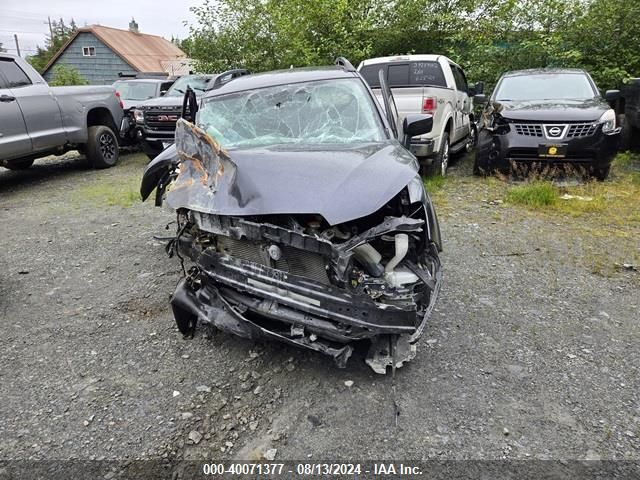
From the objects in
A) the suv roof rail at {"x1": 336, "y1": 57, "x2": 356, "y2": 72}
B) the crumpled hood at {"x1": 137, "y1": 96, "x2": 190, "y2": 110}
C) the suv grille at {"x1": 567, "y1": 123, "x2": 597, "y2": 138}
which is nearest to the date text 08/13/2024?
the suv roof rail at {"x1": 336, "y1": 57, "x2": 356, "y2": 72}

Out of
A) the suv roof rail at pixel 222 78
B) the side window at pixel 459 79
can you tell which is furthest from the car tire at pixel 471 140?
the suv roof rail at pixel 222 78

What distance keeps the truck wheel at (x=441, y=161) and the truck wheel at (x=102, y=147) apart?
6.40 m

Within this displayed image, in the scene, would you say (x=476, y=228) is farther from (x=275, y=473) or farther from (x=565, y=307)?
(x=275, y=473)

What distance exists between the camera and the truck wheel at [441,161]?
7610 mm

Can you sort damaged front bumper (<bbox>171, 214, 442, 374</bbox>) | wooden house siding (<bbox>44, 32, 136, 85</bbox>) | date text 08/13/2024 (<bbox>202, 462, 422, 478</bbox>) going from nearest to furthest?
1. date text 08/13/2024 (<bbox>202, 462, 422, 478</bbox>)
2. damaged front bumper (<bbox>171, 214, 442, 374</bbox>)
3. wooden house siding (<bbox>44, 32, 136, 85</bbox>)

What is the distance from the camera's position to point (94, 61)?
33.7 m

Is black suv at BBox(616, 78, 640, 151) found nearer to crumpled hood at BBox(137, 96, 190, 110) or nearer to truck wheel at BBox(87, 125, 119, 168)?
crumpled hood at BBox(137, 96, 190, 110)

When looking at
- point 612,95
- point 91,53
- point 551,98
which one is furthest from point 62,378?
point 91,53

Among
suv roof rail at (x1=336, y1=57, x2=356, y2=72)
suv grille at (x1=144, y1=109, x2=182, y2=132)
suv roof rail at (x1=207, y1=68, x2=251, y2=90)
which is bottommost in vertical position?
suv grille at (x1=144, y1=109, x2=182, y2=132)

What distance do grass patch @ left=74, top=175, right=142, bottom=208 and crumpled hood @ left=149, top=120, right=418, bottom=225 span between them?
428 centimetres

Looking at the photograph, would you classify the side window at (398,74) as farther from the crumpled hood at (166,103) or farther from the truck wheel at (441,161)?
the crumpled hood at (166,103)

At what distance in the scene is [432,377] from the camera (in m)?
2.96

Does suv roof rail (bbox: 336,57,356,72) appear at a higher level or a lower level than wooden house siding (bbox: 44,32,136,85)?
lower

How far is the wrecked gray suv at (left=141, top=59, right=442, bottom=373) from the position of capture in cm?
265
